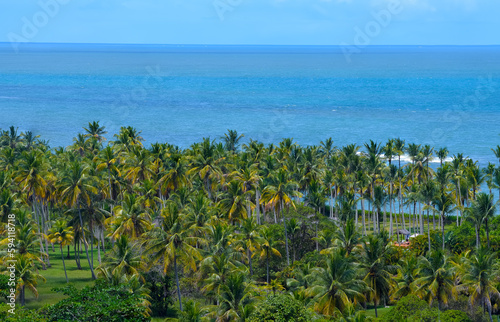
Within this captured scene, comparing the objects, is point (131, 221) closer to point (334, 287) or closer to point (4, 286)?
point (4, 286)

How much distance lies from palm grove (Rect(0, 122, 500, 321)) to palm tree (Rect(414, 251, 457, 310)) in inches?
4.8

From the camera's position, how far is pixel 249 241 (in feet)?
197

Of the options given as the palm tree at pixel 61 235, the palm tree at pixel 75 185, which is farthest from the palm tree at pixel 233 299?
the palm tree at pixel 61 235

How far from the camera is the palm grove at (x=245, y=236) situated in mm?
50844

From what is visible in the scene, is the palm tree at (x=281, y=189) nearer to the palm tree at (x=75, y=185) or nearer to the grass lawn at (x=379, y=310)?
the grass lawn at (x=379, y=310)

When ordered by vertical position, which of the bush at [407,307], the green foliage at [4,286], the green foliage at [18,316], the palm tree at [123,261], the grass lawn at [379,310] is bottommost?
the grass lawn at [379,310]

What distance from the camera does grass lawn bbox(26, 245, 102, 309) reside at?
6075 cm

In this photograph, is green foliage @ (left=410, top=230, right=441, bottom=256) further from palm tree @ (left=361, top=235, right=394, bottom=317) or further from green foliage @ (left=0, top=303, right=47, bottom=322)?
green foliage @ (left=0, top=303, right=47, bottom=322)

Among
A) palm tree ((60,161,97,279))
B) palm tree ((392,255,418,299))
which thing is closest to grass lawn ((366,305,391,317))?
palm tree ((392,255,418,299))

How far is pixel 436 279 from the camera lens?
52.5 metres

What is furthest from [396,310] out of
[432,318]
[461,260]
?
[461,260]

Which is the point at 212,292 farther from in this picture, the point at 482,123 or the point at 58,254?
the point at 482,123

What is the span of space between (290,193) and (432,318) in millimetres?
25284

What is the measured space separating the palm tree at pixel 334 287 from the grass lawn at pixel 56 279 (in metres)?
25.8
